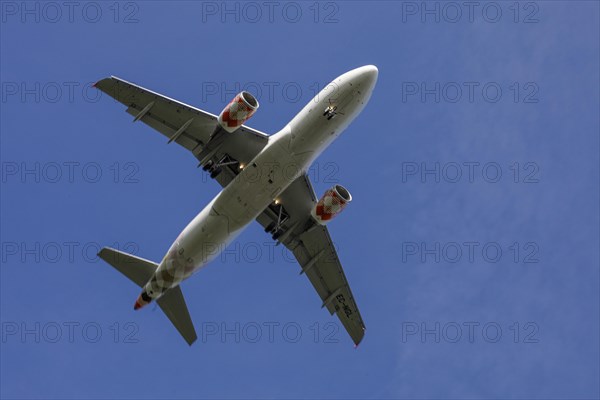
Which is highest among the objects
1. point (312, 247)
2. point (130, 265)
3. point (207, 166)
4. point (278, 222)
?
point (312, 247)

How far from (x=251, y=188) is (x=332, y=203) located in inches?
237

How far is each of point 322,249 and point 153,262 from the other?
Answer: 12.1 m

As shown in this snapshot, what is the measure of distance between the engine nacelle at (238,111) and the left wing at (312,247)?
19.6 feet

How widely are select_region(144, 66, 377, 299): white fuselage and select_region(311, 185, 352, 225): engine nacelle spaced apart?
3043mm

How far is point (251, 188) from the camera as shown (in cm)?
5134

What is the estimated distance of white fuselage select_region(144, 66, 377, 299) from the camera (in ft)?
166

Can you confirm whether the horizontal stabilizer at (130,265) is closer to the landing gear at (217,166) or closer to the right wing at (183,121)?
the landing gear at (217,166)

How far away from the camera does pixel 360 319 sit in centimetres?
6000

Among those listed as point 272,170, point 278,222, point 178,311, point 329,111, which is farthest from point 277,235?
point 329,111

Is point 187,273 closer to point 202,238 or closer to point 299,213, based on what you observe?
point 202,238

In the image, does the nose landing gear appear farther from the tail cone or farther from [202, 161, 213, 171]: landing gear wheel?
the tail cone

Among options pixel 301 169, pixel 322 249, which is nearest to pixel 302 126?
pixel 301 169

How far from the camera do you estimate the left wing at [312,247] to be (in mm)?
56250

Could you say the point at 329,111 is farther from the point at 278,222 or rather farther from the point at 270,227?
the point at 270,227
